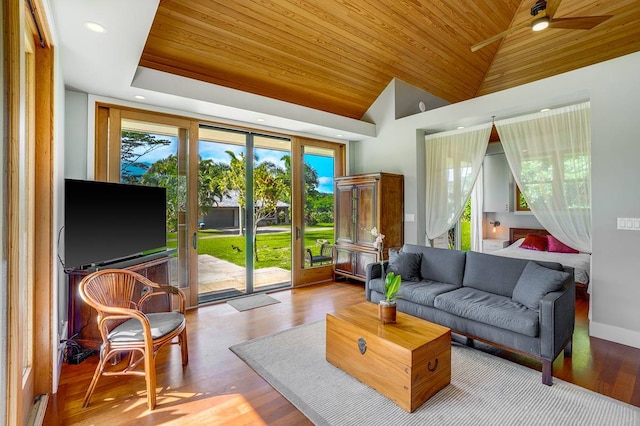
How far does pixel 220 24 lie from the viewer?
3369 millimetres

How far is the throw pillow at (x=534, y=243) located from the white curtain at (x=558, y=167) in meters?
1.72

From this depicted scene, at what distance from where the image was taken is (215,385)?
7.98 feet

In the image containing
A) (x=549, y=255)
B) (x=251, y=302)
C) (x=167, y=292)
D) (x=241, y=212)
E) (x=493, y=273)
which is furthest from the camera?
(x=241, y=212)

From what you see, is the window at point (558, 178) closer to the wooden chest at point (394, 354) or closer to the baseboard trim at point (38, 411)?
the wooden chest at point (394, 354)

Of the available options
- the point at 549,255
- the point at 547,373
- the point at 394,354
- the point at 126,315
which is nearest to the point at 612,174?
the point at 549,255

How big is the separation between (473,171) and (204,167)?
12.3ft

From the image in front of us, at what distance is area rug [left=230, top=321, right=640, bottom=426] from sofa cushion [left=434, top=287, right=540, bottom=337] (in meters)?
0.36

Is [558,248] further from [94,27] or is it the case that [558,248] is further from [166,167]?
[94,27]

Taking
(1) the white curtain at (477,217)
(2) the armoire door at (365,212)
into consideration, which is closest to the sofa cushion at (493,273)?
(2) the armoire door at (365,212)

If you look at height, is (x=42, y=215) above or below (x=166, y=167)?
below

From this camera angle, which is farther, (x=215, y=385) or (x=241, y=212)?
(x=241, y=212)

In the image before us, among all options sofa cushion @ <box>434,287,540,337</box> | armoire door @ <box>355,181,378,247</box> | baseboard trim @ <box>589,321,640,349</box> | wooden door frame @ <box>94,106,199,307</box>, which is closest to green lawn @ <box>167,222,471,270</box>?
wooden door frame @ <box>94,106,199,307</box>

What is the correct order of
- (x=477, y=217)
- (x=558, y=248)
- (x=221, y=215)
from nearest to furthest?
(x=221, y=215) < (x=558, y=248) < (x=477, y=217)

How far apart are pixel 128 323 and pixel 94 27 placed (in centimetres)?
214
